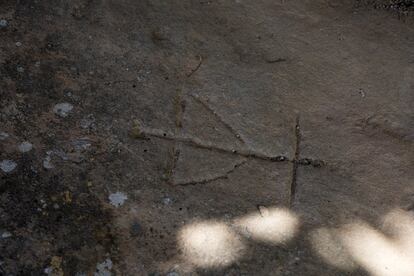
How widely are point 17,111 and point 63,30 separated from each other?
704 millimetres

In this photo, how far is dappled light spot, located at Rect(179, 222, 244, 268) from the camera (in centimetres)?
231

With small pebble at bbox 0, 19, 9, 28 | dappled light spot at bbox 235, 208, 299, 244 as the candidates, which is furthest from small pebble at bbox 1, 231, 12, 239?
small pebble at bbox 0, 19, 9, 28

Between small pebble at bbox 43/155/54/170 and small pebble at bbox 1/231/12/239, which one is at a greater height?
small pebble at bbox 43/155/54/170

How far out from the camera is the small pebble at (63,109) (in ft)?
8.77

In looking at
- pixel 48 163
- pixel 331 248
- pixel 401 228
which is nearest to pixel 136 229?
pixel 48 163

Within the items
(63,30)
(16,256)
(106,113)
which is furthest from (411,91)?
(16,256)

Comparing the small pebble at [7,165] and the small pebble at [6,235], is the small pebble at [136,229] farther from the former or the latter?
the small pebble at [7,165]

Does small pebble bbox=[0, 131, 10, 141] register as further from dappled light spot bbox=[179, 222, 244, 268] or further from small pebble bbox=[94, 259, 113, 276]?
dappled light spot bbox=[179, 222, 244, 268]

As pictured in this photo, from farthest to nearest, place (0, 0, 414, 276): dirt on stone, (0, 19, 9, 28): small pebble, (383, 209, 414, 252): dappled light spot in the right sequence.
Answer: (0, 19, 9, 28): small pebble → (383, 209, 414, 252): dappled light spot → (0, 0, 414, 276): dirt on stone

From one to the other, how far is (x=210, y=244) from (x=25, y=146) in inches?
39.8

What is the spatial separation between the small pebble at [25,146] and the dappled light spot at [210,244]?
0.84 meters

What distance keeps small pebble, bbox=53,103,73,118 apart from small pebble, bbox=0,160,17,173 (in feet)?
1.30

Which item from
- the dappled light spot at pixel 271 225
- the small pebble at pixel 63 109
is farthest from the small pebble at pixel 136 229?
the small pebble at pixel 63 109

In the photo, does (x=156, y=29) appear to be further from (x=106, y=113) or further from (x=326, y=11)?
(x=326, y=11)
